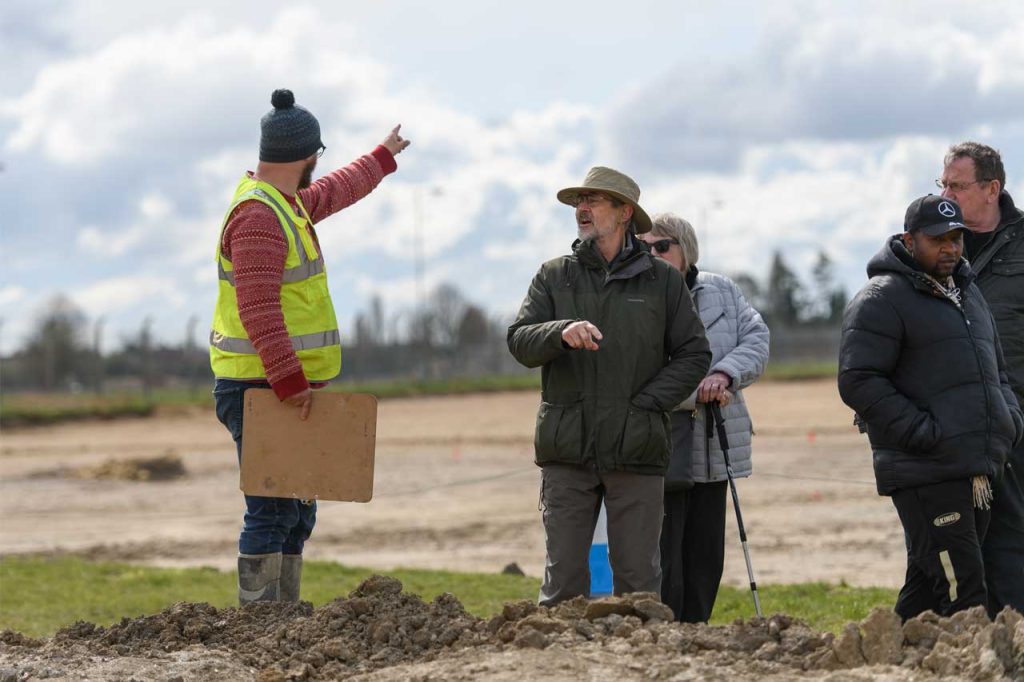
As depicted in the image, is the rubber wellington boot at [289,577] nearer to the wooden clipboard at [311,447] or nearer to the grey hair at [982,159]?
the wooden clipboard at [311,447]

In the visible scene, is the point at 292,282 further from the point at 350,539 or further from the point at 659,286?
the point at 350,539

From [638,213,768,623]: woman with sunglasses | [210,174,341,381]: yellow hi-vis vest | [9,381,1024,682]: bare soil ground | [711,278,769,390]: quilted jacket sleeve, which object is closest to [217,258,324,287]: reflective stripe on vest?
[210,174,341,381]: yellow hi-vis vest

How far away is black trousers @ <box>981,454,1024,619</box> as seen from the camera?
232 inches

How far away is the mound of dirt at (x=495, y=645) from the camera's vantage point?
4.23m

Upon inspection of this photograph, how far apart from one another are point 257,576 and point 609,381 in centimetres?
167

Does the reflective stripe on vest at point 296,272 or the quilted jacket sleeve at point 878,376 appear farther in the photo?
the reflective stripe on vest at point 296,272

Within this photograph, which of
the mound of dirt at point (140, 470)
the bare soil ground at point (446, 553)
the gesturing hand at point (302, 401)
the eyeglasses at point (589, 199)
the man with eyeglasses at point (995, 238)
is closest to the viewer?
the bare soil ground at point (446, 553)

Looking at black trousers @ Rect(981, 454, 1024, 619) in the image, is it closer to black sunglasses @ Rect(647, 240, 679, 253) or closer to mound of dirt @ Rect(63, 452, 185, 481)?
black sunglasses @ Rect(647, 240, 679, 253)

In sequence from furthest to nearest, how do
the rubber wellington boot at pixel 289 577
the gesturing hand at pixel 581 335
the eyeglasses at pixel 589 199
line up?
the rubber wellington boot at pixel 289 577, the eyeglasses at pixel 589 199, the gesturing hand at pixel 581 335

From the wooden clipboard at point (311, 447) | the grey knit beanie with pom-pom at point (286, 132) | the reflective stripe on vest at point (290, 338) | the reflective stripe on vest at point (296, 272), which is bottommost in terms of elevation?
the wooden clipboard at point (311, 447)

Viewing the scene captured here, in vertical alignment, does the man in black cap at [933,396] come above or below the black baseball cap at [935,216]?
below

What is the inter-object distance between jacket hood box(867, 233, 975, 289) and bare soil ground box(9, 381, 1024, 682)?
1.71 m

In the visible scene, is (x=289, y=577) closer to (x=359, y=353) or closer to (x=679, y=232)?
(x=679, y=232)

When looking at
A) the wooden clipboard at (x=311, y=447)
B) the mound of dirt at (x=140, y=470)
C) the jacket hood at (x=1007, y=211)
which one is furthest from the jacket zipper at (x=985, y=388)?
the mound of dirt at (x=140, y=470)
